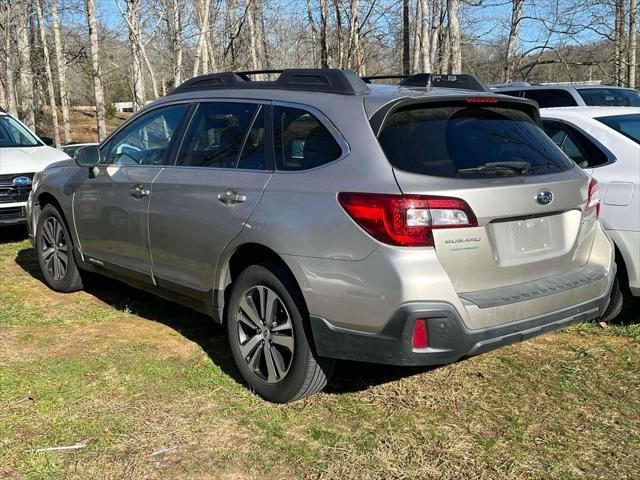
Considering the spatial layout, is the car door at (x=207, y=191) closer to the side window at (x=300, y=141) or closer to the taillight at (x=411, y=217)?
the side window at (x=300, y=141)

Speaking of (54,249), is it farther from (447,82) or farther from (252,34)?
(252,34)

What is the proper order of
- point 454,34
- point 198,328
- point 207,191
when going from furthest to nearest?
point 454,34 → point 198,328 → point 207,191

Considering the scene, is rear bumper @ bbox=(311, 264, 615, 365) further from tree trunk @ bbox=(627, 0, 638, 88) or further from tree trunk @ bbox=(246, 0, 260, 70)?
tree trunk @ bbox=(246, 0, 260, 70)

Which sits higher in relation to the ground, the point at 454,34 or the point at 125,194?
the point at 454,34

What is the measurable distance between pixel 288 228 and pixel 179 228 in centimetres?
106

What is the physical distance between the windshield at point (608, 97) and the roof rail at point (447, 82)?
6.29 meters

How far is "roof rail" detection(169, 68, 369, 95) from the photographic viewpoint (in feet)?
11.4

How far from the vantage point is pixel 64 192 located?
5.49 m

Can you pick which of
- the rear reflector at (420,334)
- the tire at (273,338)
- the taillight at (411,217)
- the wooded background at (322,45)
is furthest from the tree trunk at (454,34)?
the rear reflector at (420,334)

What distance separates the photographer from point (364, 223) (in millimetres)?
3020

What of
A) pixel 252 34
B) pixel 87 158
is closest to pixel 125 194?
pixel 87 158

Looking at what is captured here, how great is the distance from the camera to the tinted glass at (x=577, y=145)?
15.9ft

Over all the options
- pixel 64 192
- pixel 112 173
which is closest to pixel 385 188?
pixel 112 173

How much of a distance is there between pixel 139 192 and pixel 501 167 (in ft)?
8.16
